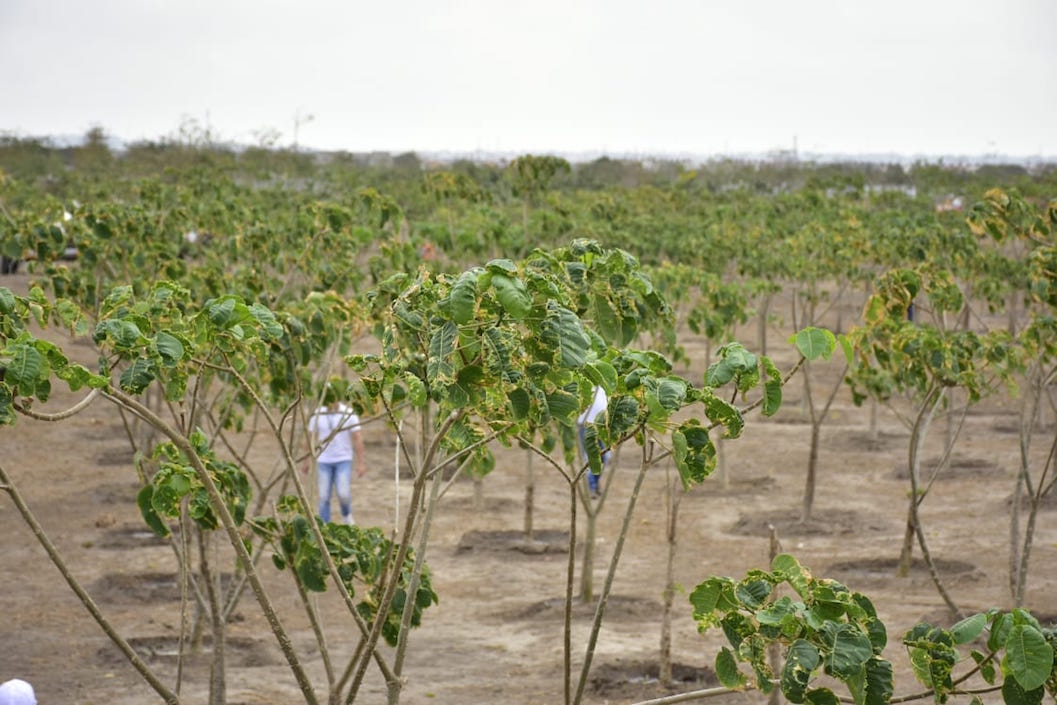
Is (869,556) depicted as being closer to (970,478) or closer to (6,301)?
(970,478)

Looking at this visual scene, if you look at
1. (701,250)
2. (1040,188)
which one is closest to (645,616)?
(701,250)

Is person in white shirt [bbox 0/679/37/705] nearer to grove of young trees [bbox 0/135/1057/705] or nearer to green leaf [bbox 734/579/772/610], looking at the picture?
grove of young trees [bbox 0/135/1057/705]

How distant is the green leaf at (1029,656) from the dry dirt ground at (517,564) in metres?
5.97

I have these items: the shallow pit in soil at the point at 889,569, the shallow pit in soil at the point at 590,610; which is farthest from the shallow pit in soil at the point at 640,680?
the shallow pit in soil at the point at 889,569

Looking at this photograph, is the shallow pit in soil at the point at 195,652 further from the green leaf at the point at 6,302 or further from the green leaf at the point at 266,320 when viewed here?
the green leaf at the point at 6,302

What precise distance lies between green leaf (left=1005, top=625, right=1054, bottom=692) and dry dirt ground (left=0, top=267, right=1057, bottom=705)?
597 centimetres

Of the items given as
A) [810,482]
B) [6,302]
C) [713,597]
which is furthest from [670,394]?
[810,482]

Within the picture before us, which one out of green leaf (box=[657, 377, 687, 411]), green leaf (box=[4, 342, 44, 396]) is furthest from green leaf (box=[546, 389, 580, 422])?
green leaf (box=[4, 342, 44, 396])

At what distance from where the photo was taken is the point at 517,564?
539 inches

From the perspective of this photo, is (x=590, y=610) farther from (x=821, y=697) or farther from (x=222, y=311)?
(x=821, y=697)

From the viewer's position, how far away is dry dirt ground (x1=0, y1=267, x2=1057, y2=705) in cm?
1042

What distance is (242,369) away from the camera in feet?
20.6

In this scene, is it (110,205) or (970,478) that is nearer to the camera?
(110,205)

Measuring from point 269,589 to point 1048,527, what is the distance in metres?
8.25
